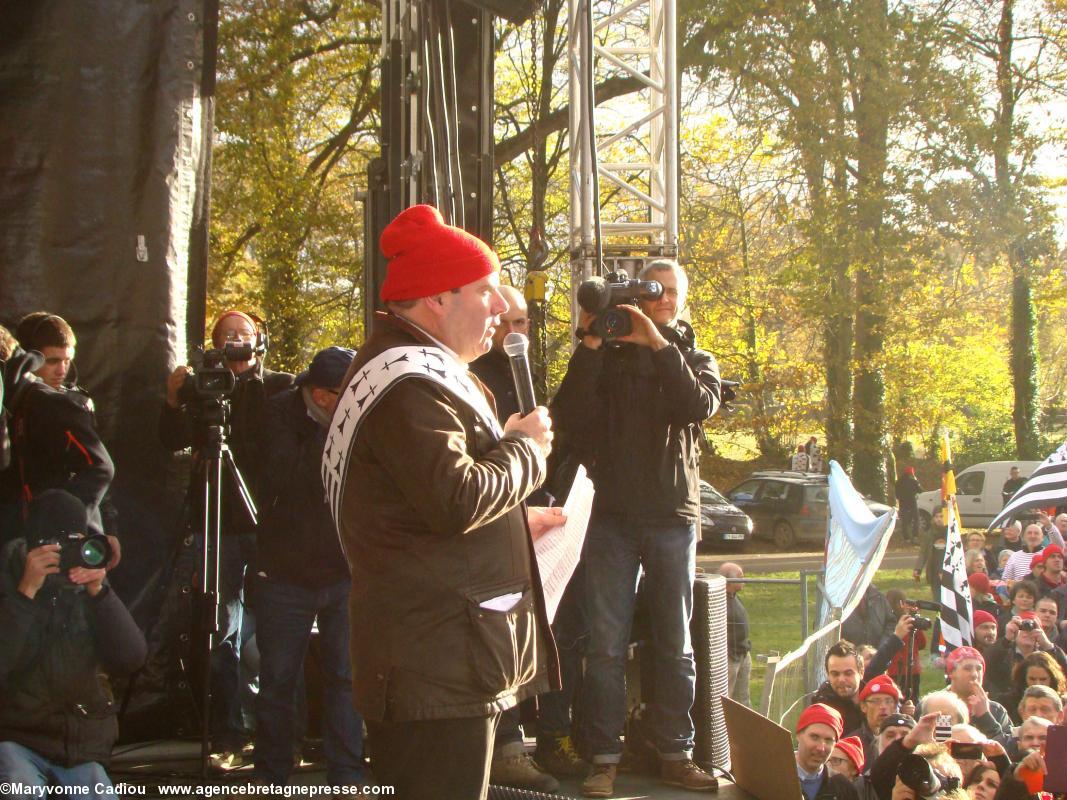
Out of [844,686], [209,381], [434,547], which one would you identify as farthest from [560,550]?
[844,686]

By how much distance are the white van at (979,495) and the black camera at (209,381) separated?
2315 cm

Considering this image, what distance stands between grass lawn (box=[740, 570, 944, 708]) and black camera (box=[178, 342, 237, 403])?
614cm

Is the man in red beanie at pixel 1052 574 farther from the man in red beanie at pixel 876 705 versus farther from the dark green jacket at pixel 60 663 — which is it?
the dark green jacket at pixel 60 663

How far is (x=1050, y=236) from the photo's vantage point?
21594 millimetres

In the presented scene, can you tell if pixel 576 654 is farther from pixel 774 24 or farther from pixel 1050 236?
pixel 1050 236

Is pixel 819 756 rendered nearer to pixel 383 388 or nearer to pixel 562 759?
pixel 562 759

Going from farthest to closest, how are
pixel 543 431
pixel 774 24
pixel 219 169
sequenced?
1. pixel 774 24
2. pixel 219 169
3. pixel 543 431

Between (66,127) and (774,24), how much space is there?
15.3 m

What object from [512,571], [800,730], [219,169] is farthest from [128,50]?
[219,169]

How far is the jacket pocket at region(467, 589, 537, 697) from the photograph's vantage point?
2.31 m

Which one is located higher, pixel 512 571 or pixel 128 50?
pixel 128 50

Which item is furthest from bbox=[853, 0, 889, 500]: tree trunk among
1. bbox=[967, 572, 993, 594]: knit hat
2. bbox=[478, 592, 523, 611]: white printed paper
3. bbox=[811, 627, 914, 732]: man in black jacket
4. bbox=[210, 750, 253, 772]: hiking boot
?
bbox=[478, 592, 523, 611]: white printed paper

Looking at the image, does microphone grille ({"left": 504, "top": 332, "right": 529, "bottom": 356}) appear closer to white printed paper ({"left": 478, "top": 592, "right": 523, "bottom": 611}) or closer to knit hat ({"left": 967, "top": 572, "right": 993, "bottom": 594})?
white printed paper ({"left": 478, "top": 592, "right": 523, "bottom": 611})

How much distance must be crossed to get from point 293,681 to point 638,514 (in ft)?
4.23
